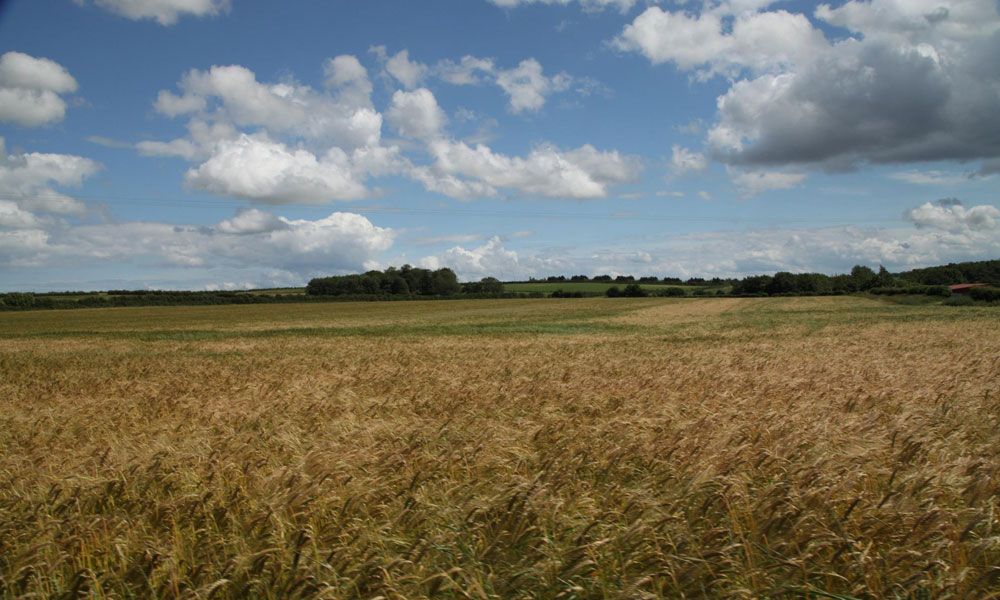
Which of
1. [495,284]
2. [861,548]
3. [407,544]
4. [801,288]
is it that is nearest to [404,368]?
[407,544]

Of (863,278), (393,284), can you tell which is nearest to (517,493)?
(393,284)

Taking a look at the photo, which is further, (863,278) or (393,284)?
(863,278)

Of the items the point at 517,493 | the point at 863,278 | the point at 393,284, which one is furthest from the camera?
the point at 863,278

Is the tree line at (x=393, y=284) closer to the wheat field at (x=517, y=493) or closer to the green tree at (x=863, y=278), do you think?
the green tree at (x=863, y=278)

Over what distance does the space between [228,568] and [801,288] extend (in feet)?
509

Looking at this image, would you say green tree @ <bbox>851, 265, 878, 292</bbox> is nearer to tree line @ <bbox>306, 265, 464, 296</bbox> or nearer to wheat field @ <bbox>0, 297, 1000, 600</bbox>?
tree line @ <bbox>306, 265, 464, 296</bbox>

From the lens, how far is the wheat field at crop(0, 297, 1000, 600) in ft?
10.4

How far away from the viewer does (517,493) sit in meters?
3.99

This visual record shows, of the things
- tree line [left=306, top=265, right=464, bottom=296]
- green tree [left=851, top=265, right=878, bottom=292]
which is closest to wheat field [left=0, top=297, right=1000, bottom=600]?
tree line [left=306, top=265, right=464, bottom=296]

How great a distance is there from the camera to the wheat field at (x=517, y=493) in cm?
318

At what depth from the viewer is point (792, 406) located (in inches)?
292

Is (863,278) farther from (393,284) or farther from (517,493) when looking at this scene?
(517,493)

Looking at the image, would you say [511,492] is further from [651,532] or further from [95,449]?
[95,449]

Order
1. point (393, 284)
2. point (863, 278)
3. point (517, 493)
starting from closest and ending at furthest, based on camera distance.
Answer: point (517, 493) → point (393, 284) → point (863, 278)
